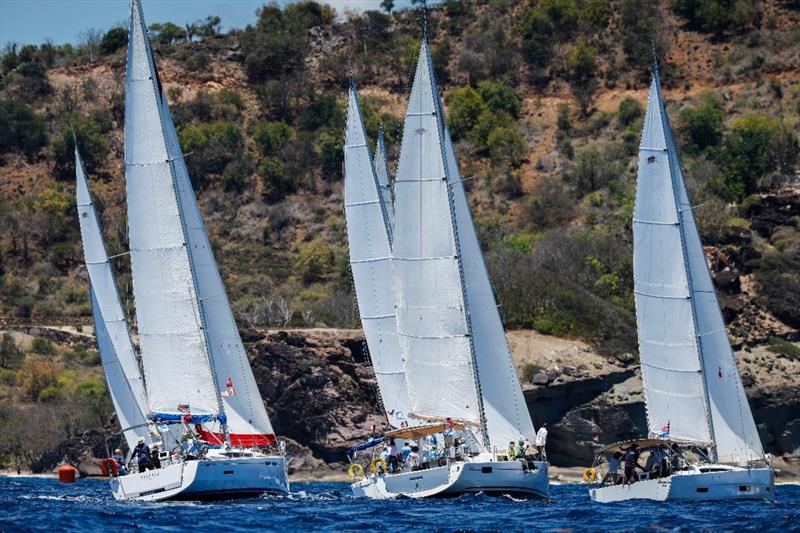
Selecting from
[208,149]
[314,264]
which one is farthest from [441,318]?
[208,149]

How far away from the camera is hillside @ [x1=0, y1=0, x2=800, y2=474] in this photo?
99.8 meters

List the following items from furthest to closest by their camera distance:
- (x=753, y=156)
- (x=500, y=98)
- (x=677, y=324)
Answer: (x=500, y=98) → (x=753, y=156) → (x=677, y=324)

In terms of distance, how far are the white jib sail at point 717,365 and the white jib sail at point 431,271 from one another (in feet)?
24.0

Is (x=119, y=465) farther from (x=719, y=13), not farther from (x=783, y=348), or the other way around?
(x=719, y=13)

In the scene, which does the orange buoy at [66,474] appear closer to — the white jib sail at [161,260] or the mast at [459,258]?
the white jib sail at [161,260]

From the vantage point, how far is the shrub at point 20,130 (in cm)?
14438

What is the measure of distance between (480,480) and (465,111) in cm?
9390

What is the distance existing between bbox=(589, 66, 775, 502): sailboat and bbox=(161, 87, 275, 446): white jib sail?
1152cm

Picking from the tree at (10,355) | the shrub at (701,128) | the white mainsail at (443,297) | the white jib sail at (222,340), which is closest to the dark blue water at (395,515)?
the white jib sail at (222,340)

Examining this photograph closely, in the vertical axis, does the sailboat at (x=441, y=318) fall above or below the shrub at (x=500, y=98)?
below

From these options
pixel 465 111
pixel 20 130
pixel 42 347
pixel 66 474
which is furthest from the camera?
pixel 20 130

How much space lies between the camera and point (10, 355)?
347ft

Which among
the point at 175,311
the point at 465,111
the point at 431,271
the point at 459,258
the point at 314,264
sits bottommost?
the point at 175,311

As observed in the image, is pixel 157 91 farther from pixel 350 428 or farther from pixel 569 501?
pixel 350 428
